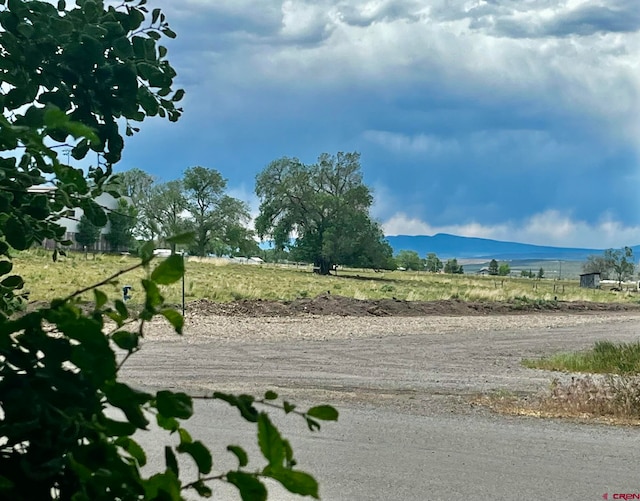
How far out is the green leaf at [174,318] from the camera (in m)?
1.28

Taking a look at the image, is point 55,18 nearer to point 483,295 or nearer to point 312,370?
point 312,370

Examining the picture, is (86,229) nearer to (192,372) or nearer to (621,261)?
(192,372)

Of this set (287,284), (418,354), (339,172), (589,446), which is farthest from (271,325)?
(339,172)

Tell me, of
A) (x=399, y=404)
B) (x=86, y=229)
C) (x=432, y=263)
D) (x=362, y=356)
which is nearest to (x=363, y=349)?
(x=362, y=356)

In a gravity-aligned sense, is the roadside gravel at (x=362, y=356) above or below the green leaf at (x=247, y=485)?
below

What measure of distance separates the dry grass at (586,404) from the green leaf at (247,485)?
34.1ft

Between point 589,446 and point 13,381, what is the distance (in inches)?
351

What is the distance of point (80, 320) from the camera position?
114 centimetres

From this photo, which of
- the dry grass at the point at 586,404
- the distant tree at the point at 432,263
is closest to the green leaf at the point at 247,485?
the dry grass at the point at 586,404

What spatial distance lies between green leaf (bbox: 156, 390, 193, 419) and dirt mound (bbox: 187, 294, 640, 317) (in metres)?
29.3

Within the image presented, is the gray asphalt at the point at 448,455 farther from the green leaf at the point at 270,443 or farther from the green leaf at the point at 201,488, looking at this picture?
the green leaf at the point at 270,443

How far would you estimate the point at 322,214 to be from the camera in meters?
79.9

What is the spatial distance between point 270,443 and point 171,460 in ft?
0.62

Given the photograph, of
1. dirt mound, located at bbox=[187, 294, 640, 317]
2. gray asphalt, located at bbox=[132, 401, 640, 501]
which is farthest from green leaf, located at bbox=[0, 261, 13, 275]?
dirt mound, located at bbox=[187, 294, 640, 317]
